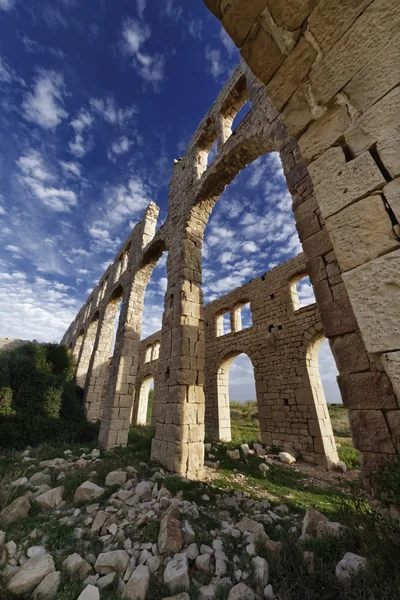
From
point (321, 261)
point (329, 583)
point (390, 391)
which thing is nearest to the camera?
point (329, 583)

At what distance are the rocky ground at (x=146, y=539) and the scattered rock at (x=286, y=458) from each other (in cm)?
358

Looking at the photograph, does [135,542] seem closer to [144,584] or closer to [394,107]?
[144,584]

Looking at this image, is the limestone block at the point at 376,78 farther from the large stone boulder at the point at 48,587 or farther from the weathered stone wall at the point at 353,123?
the large stone boulder at the point at 48,587

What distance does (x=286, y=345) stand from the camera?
8.75 meters

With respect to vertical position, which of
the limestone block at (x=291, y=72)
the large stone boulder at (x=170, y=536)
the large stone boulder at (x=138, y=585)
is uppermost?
the limestone block at (x=291, y=72)

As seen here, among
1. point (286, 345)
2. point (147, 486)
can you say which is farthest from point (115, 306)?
point (147, 486)

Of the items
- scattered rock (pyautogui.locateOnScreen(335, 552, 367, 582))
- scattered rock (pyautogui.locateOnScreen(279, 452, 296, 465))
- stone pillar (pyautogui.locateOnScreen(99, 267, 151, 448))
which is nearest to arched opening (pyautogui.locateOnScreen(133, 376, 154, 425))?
stone pillar (pyautogui.locateOnScreen(99, 267, 151, 448))

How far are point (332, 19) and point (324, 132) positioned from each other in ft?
2.00

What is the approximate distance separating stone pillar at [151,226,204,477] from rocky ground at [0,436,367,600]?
0.70 metres

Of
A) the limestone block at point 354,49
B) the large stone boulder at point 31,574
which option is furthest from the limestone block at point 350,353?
the large stone boulder at point 31,574

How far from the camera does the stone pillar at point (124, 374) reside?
7.15 m

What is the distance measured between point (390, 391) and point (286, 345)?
701 cm

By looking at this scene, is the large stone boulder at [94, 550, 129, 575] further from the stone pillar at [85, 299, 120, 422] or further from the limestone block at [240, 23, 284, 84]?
the stone pillar at [85, 299, 120, 422]

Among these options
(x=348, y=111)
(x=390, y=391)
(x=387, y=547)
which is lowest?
(x=387, y=547)
